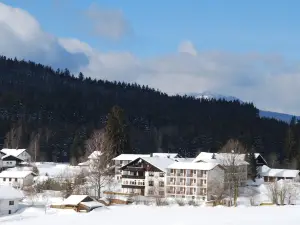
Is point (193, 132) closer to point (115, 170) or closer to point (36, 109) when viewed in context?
point (36, 109)

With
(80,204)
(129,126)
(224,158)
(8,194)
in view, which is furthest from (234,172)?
(129,126)

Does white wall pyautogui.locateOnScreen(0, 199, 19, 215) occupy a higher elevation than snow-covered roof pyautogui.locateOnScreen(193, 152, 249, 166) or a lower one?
lower

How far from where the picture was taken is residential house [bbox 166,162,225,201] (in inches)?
2522

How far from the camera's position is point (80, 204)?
52688 mm

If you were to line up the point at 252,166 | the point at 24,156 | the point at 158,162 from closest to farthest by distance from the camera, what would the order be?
the point at 158,162, the point at 252,166, the point at 24,156

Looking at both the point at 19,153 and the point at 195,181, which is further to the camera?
the point at 19,153

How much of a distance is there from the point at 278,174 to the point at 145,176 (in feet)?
70.1

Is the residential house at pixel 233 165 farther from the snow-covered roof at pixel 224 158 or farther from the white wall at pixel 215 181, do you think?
the white wall at pixel 215 181

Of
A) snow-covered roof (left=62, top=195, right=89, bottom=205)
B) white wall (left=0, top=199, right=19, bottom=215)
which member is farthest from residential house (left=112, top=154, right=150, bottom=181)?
white wall (left=0, top=199, right=19, bottom=215)

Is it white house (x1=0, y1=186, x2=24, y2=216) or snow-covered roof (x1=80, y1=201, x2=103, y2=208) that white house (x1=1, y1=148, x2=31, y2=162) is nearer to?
white house (x1=0, y1=186, x2=24, y2=216)

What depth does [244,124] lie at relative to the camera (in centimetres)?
15625

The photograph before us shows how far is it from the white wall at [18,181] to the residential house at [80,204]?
19.6 metres

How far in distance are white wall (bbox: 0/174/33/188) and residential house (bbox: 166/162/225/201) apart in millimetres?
20722

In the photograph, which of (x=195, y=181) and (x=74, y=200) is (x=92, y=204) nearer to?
(x=74, y=200)
